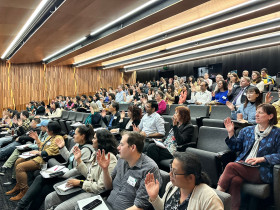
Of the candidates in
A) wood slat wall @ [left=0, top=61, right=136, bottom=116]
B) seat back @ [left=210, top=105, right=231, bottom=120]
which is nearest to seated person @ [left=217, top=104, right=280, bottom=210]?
seat back @ [left=210, top=105, right=231, bottom=120]

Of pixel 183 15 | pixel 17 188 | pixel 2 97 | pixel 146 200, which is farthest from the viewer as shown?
pixel 2 97

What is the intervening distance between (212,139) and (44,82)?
1065 cm

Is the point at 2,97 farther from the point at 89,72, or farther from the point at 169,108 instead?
the point at 169,108

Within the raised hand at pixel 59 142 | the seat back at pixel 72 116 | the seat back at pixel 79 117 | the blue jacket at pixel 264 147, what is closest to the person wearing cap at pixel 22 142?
the raised hand at pixel 59 142

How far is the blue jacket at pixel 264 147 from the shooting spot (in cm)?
166

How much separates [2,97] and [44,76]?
7.08ft

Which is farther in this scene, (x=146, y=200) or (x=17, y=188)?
(x=17, y=188)

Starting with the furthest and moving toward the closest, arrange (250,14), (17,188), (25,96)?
1. (25,96)
2. (250,14)
3. (17,188)

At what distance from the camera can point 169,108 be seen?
412 cm

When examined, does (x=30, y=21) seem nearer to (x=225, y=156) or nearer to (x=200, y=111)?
(x=200, y=111)

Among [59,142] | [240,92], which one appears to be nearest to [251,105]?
[240,92]

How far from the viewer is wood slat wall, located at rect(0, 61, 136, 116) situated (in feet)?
33.4

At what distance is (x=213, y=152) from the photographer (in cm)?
222

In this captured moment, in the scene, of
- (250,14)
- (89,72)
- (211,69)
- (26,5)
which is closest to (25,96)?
(89,72)
